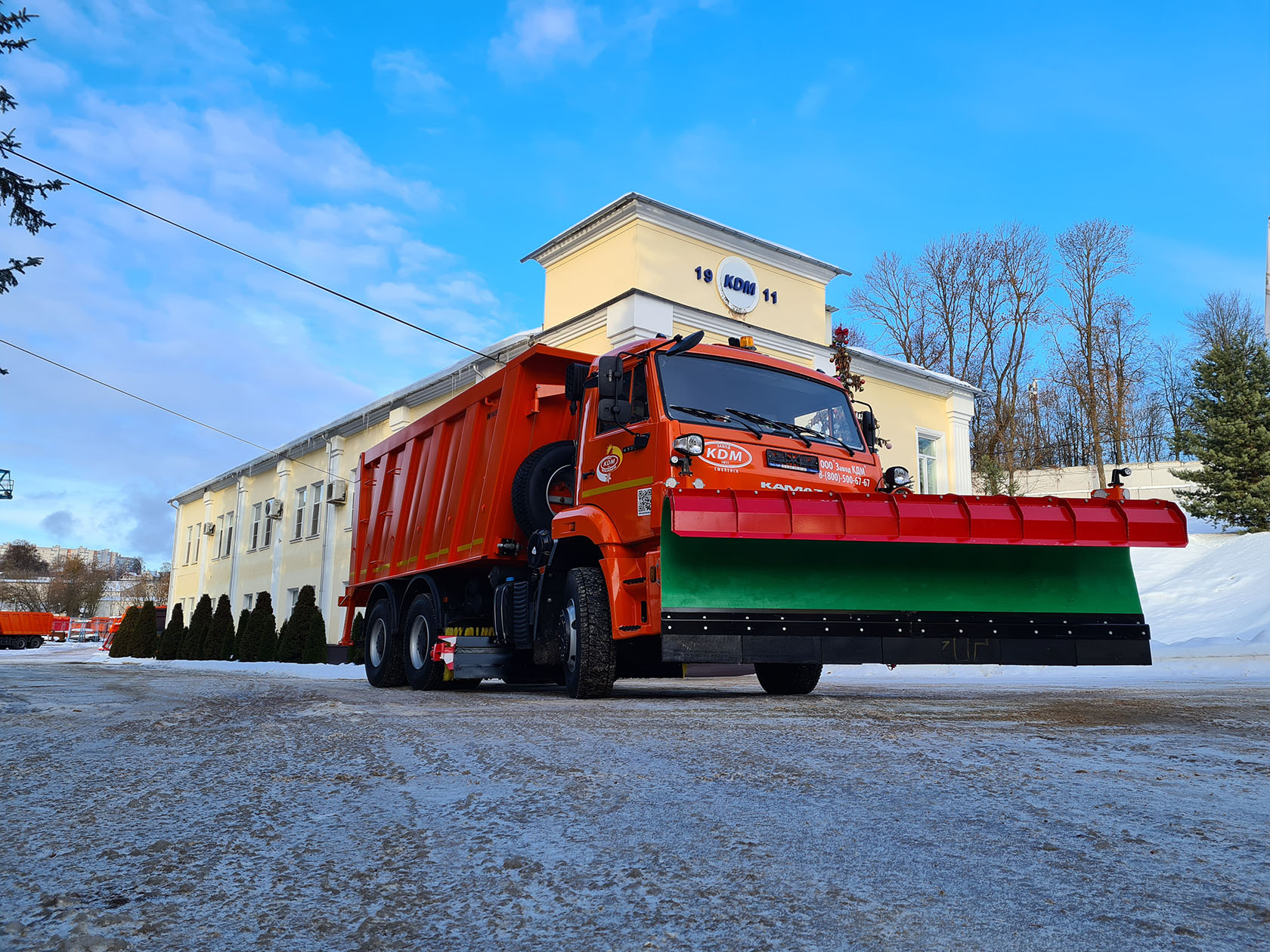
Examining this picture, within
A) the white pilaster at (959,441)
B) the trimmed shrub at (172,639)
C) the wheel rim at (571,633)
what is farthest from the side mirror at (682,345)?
the trimmed shrub at (172,639)

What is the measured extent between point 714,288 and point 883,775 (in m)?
18.9

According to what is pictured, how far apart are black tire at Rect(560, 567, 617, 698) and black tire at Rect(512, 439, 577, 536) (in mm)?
1393

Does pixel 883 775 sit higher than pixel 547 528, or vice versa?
pixel 547 528

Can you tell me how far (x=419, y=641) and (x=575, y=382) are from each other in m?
3.97

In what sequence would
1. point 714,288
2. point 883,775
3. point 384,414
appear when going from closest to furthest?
point 883,775
point 714,288
point 384,414

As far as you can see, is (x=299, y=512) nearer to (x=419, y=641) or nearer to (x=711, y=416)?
(x=419, y=641)

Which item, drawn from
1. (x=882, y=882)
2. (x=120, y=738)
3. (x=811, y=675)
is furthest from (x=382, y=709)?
(x=882, y=882)

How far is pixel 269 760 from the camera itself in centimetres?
419

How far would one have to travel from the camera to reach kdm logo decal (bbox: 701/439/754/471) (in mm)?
7383

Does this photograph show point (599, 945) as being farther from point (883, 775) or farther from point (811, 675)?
point (811, 675)

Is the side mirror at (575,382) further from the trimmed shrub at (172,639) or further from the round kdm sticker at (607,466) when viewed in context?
the trimmed shrub at (172,639)

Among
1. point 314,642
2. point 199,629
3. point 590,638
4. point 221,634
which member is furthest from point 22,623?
point 590,638

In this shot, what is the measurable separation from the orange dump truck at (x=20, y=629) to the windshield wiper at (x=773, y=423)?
57.4 m

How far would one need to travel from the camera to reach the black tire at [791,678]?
29.6ft
